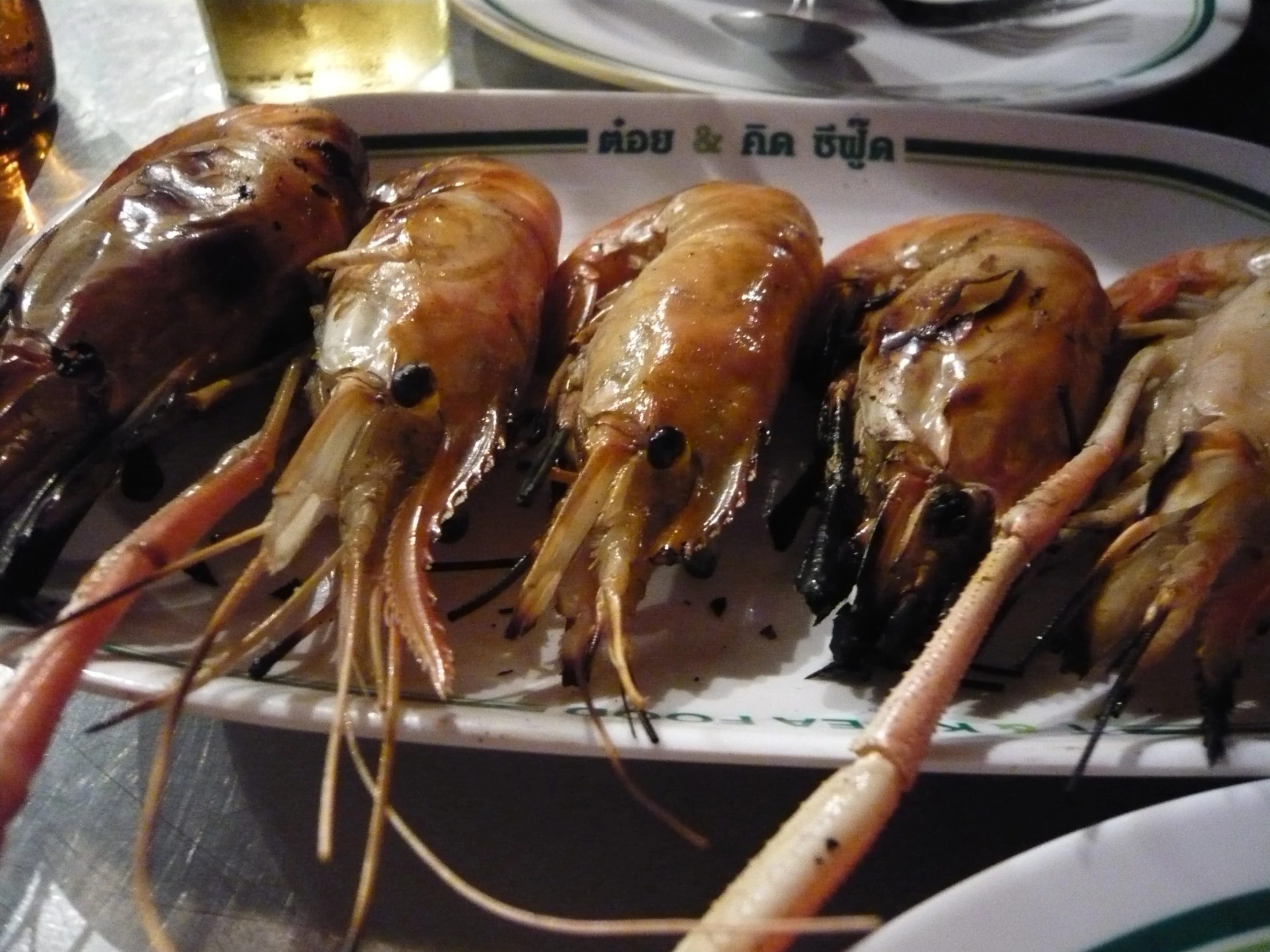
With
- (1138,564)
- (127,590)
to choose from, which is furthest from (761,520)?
(127,590)

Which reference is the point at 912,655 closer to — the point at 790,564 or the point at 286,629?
the point at 790,564

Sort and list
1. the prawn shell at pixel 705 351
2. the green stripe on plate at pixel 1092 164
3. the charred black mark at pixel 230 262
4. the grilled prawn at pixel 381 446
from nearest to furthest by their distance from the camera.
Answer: the grilled prawn at pixel 381 446 → the prawn shell at pixel 705 351 → the charred black mark at pixel 230 262 → the green stripe on plate at pixel 1092 164

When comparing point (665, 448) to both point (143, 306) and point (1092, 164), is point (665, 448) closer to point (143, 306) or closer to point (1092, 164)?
point (143, 306)

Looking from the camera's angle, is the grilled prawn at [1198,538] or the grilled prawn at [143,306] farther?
the grilled prawn at [143,306]

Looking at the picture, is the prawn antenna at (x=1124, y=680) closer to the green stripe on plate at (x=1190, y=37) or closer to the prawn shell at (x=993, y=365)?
the prawn shell at (x=993, y=365)

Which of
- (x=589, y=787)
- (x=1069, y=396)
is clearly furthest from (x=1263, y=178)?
(x=589, y=787)

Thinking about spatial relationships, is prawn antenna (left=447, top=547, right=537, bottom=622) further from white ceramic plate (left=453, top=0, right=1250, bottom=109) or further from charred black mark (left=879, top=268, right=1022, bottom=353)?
white ceramic plate (left=453, top=0, right=1250, bottom=109)

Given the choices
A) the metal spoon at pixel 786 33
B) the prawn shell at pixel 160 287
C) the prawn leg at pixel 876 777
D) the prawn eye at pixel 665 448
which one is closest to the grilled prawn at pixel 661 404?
the prawn eye at pixel 665 448

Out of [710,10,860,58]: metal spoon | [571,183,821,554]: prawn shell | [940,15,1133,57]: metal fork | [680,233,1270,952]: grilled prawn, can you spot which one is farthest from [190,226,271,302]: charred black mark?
[940,15,1133,57]: metal fork
